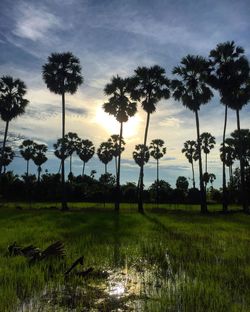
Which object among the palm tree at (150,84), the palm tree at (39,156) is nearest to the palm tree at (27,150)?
the palm tree at (39,156)

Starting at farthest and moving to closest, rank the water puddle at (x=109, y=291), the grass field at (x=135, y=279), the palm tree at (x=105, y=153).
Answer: the palm tree at (x=105, y=153) < the grass field at (x=135, y=279) < the water puddle at (x=109, y=291)

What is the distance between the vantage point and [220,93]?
1807 inches

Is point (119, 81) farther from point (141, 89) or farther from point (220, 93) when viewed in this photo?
point (220, 93)

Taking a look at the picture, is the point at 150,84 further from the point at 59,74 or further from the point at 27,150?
the point at 27,150

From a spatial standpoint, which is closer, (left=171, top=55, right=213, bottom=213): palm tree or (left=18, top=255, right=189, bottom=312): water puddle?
(left=18, top=255, right=189, bottom=312): water puddle

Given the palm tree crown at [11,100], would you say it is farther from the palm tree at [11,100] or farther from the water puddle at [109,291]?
the water puddle at [109,291]

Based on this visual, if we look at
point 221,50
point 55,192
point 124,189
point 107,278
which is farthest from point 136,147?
point 107,278

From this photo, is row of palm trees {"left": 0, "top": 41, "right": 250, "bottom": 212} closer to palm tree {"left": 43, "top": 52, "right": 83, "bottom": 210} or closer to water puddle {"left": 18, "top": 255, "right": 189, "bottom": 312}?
palm tree {"left": 43, "top": 52, "right": 83, "bottom": 210}

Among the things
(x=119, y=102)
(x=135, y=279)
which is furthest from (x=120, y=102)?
(x=135, y=279)

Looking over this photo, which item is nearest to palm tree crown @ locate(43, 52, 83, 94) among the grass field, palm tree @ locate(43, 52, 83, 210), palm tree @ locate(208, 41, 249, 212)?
palm tree @ locate(43, 52, 83, 210)

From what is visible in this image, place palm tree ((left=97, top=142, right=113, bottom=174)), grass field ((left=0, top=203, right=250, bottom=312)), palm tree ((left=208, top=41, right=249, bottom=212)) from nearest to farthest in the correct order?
grass field ((left=0, top=203, right=250, bottom=312)) → palm tree ((left=208, top=41, right=249, bottom=212)) → palm tree ((left=97, top=142, right=113, bottom=174))

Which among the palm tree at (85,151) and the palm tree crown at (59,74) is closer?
the palm tree crown at (59,74)

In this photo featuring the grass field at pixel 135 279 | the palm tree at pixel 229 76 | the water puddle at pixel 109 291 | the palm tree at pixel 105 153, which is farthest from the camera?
the palm tree at pixel 105 153

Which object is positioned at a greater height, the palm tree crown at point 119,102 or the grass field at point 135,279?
the palm tree crown at point 119,102
